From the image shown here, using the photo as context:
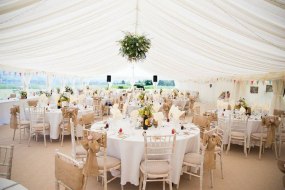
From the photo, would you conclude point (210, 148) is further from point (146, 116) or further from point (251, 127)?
point (251, 127)

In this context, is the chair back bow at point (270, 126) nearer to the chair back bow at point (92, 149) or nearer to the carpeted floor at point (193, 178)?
the carpeted floor at point (193, 178)

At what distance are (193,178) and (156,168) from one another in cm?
136

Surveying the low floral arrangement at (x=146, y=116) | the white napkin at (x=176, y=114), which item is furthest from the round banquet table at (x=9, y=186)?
the white napkin at (x=176, y=114)

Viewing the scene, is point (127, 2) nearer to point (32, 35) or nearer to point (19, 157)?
point (32, 35)

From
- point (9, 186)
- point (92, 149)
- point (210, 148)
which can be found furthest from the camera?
point (210, 148)

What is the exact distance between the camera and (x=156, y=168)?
338 cm

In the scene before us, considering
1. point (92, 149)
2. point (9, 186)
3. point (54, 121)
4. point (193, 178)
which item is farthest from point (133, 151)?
point (54, 121)

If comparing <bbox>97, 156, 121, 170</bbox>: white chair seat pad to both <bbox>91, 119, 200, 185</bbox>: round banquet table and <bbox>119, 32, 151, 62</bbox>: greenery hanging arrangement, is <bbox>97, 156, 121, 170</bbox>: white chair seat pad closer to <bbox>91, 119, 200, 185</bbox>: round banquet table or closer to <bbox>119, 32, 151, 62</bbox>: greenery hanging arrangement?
<bbox>91, 119, 200, 185</bbox>: round banquet table

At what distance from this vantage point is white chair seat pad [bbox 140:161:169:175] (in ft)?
10.9

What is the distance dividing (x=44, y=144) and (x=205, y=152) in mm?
4717

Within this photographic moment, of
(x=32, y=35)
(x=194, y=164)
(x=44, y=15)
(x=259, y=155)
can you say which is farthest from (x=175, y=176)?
(x=32, y=35)

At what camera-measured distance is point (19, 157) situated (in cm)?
507

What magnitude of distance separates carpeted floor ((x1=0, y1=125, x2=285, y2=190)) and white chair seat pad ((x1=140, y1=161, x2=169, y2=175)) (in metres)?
0.63

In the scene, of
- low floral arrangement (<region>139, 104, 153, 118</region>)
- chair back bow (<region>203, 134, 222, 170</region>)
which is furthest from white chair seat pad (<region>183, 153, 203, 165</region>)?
low floral arrangement (<region>139, 104, 153, 118</region>)
